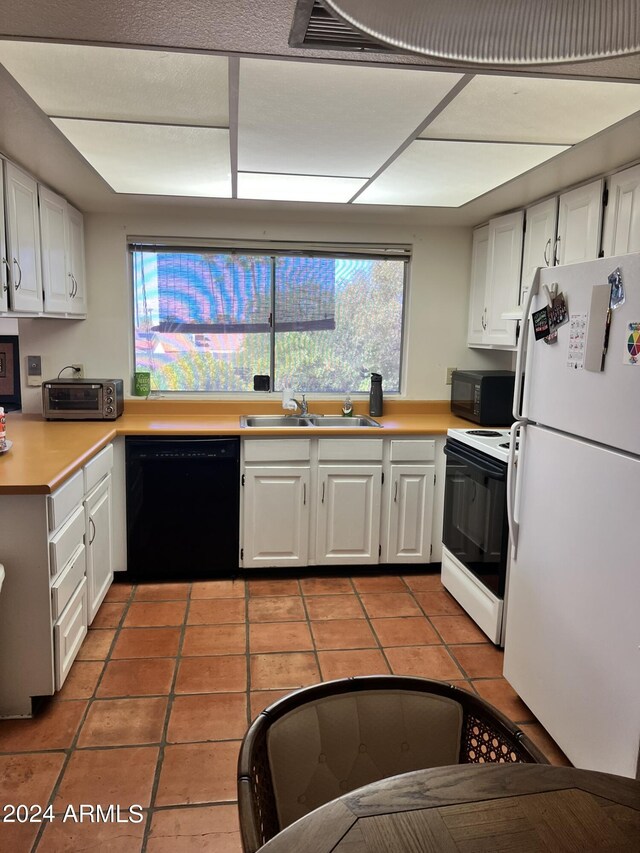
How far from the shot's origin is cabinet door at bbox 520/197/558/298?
303 centimetres

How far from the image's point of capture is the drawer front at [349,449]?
11.7 ft

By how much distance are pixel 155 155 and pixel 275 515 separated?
6.51 feet

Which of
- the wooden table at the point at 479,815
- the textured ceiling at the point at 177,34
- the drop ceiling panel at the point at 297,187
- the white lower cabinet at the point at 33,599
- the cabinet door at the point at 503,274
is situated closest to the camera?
the wooden table at the point at 479,815

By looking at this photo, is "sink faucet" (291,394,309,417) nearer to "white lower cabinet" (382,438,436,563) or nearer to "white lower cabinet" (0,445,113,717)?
"white lower cabinet" (382,438,436,563)

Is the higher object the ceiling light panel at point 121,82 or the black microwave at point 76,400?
the ceiling light panel at point 121,82

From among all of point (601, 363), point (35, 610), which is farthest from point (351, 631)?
point (601, 363)

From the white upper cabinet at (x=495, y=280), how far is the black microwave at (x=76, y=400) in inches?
89.9

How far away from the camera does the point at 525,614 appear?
2307 millimetres

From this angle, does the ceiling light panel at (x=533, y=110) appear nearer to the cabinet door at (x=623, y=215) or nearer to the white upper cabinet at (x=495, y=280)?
the cabinet door at (x=623, y=215)

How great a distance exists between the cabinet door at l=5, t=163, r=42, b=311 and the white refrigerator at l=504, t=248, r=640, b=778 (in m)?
2.16

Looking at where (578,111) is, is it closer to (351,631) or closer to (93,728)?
(351,631)

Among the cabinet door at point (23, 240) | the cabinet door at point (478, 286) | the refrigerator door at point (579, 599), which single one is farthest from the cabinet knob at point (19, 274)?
the cabinet door at point (478, 286)

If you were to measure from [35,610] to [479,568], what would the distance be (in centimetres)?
195

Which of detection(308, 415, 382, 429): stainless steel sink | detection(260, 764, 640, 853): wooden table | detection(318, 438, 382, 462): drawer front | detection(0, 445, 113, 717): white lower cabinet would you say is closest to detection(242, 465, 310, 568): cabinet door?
detection(318, 438, 382, 462): drawer front
